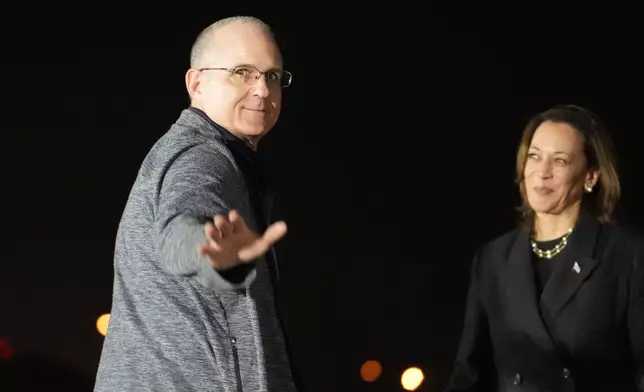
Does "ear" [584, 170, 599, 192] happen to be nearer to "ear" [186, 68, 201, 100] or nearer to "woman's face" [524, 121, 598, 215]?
"woman's face" [524, 121, 598, 215]

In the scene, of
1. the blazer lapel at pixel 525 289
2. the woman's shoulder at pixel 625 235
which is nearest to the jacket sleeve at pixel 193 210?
the blazer lapel at pixel 525 289

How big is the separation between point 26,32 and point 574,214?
1.53m

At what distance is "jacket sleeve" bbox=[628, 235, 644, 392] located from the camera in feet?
7.89

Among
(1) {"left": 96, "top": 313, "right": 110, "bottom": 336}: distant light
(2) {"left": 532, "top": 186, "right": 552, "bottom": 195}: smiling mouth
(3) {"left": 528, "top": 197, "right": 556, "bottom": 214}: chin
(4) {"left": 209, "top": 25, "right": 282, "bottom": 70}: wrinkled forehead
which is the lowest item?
(1) {"left": 96, "top": 313, "right": 110, "bottom": 336}: distant light

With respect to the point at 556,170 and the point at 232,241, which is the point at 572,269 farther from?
the point at 232,241

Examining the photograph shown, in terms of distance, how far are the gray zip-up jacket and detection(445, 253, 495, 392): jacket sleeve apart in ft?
→ 3.55

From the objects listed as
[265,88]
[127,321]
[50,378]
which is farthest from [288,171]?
[127,321]

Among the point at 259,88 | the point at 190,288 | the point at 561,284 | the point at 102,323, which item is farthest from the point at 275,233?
the point at 102,323

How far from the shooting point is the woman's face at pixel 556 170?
2.54 meters

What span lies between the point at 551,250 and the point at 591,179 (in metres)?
0.21

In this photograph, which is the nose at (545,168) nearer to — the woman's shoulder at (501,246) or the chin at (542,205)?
the chin at (542,205)

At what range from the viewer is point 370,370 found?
314cm

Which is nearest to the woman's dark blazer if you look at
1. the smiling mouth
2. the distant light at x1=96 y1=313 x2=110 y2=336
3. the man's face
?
the smiling mouth

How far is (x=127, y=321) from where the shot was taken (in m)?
1.57
